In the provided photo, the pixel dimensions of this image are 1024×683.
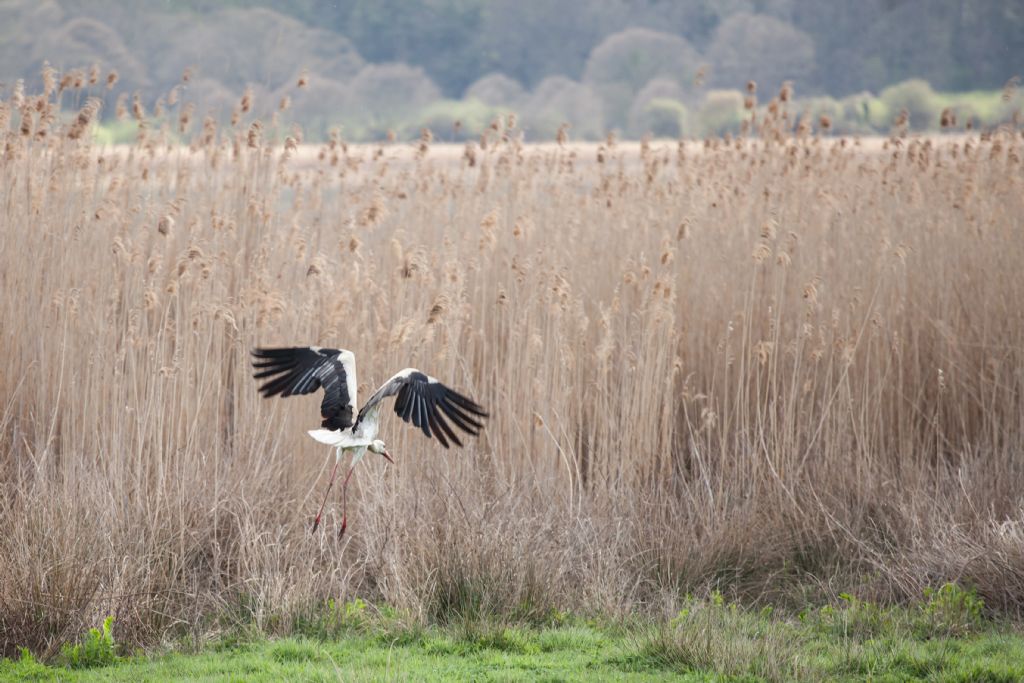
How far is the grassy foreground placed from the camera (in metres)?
3.87

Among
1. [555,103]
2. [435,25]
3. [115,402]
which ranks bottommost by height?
[115,402]

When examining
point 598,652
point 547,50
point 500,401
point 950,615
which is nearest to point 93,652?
point 598,652

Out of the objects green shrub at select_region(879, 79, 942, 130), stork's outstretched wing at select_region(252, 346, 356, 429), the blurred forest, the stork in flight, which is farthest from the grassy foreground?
the blurred forest

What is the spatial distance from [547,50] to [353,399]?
167ft

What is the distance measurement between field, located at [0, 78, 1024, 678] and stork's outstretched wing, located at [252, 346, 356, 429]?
2.77 feet

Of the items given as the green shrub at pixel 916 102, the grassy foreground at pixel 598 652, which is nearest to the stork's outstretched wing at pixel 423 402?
the grassy foreground at pixel 598 652

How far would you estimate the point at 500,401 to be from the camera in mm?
5645

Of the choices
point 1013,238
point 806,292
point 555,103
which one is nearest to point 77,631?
point 806,292

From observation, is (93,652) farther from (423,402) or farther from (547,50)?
(547,50)

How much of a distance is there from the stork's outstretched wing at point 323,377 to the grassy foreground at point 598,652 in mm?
816

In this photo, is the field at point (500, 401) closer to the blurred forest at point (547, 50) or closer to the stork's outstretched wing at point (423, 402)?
the stork's outstretched wing at point (423, 402)

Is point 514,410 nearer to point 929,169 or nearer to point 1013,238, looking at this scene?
point 1013,238

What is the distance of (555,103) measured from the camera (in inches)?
1831

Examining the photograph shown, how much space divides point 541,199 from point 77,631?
14.2 ft
